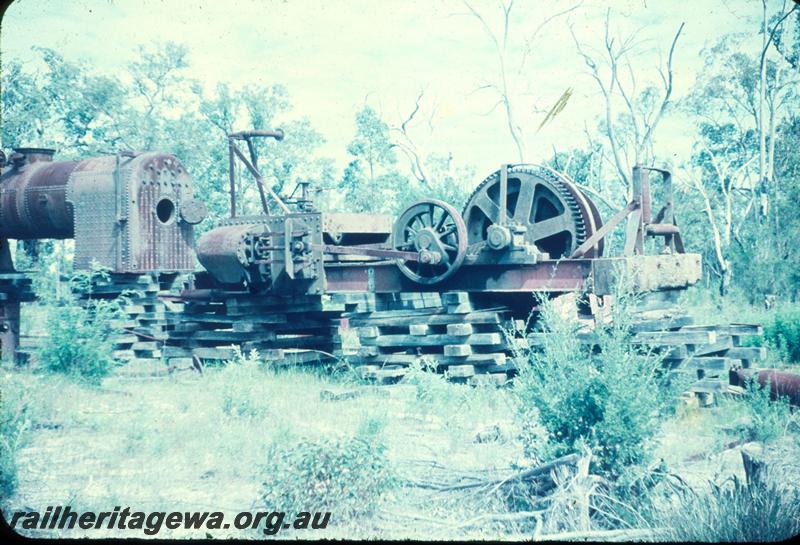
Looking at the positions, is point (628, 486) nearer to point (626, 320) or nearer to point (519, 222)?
point (626, 320)

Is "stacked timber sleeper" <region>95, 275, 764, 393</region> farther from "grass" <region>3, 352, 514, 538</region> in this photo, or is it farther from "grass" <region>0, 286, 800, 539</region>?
"grass" <region>3, 352, 514, 538</region>

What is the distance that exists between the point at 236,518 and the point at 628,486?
2247 millimetres

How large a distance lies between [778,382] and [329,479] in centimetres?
455

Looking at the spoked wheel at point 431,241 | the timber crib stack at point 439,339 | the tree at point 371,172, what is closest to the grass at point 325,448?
the timber crib stack at point 439,339

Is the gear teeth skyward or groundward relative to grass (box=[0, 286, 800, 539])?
skyward

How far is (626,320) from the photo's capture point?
466 cm

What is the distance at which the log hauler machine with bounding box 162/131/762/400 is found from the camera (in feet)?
25.5

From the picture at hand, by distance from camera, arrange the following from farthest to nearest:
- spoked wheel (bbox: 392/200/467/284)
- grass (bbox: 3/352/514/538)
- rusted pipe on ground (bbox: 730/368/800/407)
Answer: spoked wheel (bbox: 392/200/467/284) → rusted pipe on ground (bbox: 730/368/800/407) → grass (bbox: 3/352/514/538)

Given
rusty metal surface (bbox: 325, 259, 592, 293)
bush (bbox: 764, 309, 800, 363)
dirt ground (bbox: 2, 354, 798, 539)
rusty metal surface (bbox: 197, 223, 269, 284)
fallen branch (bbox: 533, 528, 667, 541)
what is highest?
rusty metal surface (bbox: 197, 223, 269, 284)

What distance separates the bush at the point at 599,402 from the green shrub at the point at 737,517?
455 millimetres

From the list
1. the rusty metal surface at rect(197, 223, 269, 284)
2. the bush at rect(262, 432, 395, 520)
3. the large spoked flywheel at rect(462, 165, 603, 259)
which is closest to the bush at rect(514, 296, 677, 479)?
the bush at rect(262, 432, 395, 520)

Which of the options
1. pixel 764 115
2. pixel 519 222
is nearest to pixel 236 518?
pixel 519 222

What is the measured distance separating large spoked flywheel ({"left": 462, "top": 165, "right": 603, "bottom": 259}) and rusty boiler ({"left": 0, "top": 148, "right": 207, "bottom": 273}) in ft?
14.3

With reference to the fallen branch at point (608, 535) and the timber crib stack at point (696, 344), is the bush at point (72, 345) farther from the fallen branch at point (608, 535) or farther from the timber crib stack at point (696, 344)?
the fallen branch at point (608, 535)
